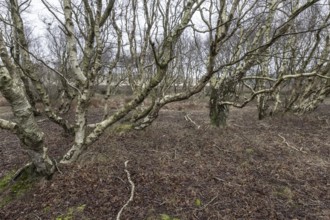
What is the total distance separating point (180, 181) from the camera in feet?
10.5

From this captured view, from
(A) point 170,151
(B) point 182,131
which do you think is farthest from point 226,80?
(A) point 170,151

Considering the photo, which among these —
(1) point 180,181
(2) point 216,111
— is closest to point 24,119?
(1) point 180,181

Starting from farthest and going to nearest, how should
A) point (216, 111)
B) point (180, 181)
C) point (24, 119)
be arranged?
1. point (216, 111)
2. point (180, 181)
3. point (24, 119)

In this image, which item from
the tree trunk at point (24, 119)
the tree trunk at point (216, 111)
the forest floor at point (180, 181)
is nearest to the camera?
the tree trunk at point (24, 119)

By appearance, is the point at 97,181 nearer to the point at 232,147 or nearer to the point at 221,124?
the point at 232,147

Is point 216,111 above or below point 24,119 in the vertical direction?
below

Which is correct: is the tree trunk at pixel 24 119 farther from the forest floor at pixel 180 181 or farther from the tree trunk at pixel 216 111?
the tree trunk at pixel 216 111

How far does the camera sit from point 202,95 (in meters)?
19.0

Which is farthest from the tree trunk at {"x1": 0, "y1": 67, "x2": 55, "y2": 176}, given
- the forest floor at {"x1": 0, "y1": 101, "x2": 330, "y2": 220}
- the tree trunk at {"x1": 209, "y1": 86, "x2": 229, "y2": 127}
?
the tree trunk at {"x1": 209, "y1": 86, "x2": 229, "y2": 127}

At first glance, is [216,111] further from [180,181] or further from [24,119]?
[24,119]

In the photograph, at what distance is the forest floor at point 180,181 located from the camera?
2.61m

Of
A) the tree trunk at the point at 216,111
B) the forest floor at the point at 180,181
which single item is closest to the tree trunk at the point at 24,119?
the forest floor at the point at 180,181

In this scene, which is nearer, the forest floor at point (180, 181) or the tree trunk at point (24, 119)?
Result: the tree trunk at point (24, 119)

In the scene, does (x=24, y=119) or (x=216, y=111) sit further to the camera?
(x=216, y=111)
